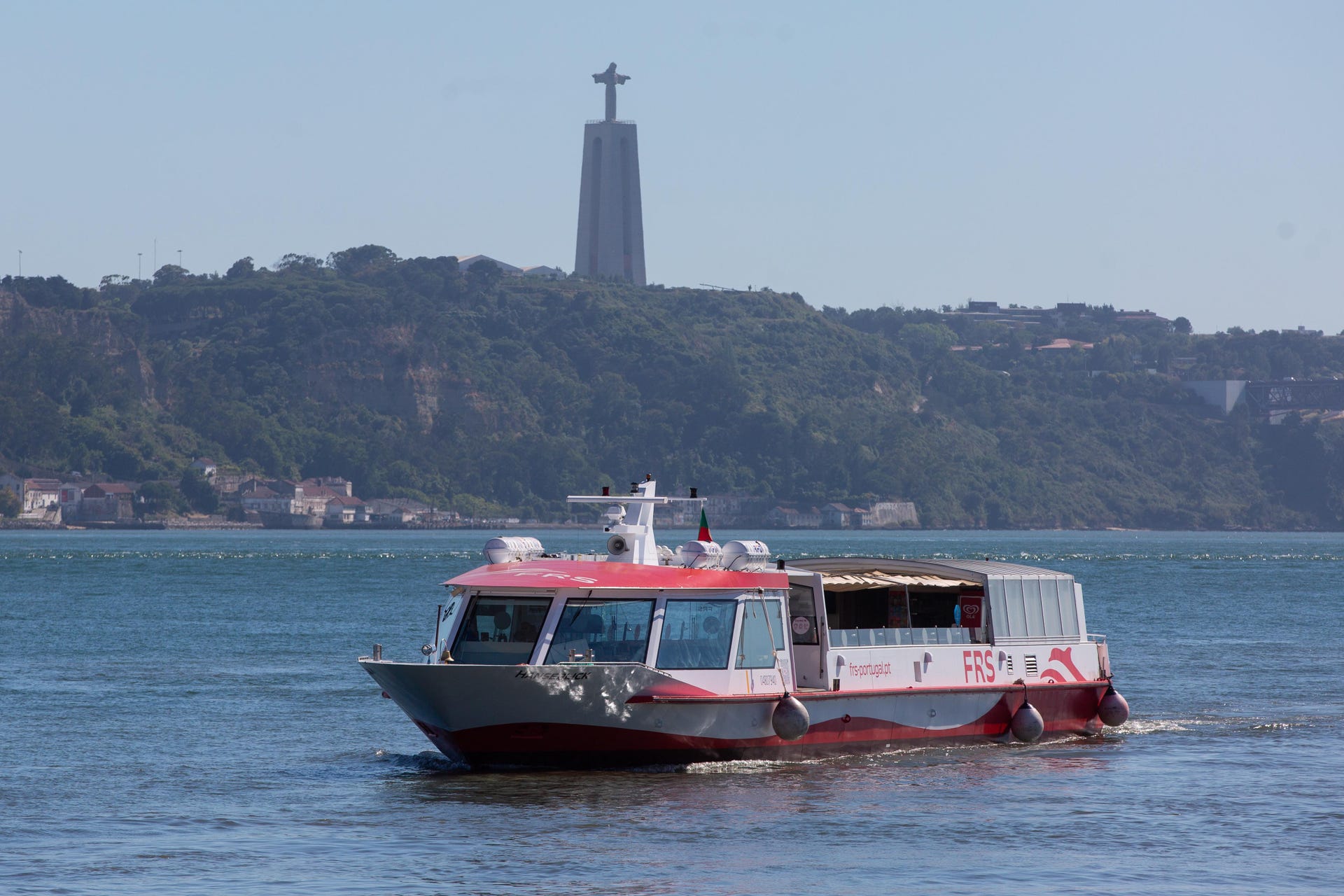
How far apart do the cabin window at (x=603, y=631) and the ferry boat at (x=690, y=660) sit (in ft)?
0.08

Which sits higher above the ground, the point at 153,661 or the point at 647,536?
the point at 647,536

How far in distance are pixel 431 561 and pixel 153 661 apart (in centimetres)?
8866

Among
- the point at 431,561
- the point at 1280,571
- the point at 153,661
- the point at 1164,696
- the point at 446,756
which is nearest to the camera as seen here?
the point at 446,756

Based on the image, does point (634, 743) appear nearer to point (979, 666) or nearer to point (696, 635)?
point (696, 635)

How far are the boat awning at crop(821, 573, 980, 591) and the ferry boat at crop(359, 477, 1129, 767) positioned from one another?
3cm

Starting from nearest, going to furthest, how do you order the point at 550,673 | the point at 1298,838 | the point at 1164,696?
the point at 1298,838
the point at 550,673
the point at 1164,696

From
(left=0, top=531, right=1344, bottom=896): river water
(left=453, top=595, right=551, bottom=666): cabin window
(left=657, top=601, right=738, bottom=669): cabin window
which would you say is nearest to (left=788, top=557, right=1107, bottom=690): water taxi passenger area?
(left=0, top=531, right=1344, bottom=896): river water

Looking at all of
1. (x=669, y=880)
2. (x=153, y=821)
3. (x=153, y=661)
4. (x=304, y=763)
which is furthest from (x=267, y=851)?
(x=153, y=661)

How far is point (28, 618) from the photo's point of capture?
226 feet

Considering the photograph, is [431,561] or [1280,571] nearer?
[1280,571]

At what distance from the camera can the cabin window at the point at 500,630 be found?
2706cm

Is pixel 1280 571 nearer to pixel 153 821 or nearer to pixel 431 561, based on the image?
pixel 431 561

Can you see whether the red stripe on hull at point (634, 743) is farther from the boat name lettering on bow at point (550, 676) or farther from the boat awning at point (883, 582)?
the boat awning at point (883, 582)

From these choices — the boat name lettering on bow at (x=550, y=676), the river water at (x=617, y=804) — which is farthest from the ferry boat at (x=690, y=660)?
the river water at (x=617, y=804)
